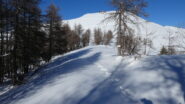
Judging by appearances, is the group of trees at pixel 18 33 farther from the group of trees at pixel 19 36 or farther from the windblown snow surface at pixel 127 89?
the windblown snow surface at pixel 127 89

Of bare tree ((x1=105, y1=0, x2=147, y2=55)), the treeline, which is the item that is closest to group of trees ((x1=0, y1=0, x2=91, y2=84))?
the treeline

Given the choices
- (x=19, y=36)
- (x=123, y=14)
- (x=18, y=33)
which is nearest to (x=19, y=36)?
(x=19, y=36)

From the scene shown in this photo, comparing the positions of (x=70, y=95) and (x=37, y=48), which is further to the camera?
(x=37, y=48)

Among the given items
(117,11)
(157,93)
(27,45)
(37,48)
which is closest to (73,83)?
(157,93)

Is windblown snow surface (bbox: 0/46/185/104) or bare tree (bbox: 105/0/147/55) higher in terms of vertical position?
bare tree (bbox: 105/0/147/55)

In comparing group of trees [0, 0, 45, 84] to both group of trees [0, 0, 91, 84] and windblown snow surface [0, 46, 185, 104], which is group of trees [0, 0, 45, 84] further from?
windblown snow surface [0, 46, 185, 104]

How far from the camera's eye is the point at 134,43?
13750 millimetres

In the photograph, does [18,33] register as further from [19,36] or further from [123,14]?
[123,14]

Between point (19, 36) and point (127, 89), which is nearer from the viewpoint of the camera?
point (127, 89)

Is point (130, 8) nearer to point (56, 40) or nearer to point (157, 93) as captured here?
point (157, 93)

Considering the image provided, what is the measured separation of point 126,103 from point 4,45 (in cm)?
1420

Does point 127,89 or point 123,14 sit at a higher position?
point 123,14

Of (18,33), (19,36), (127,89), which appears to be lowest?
(127,89)

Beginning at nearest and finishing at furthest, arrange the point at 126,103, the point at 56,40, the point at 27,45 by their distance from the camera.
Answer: the point at 126,103 < the point at 27,45 < the point at 56,40
